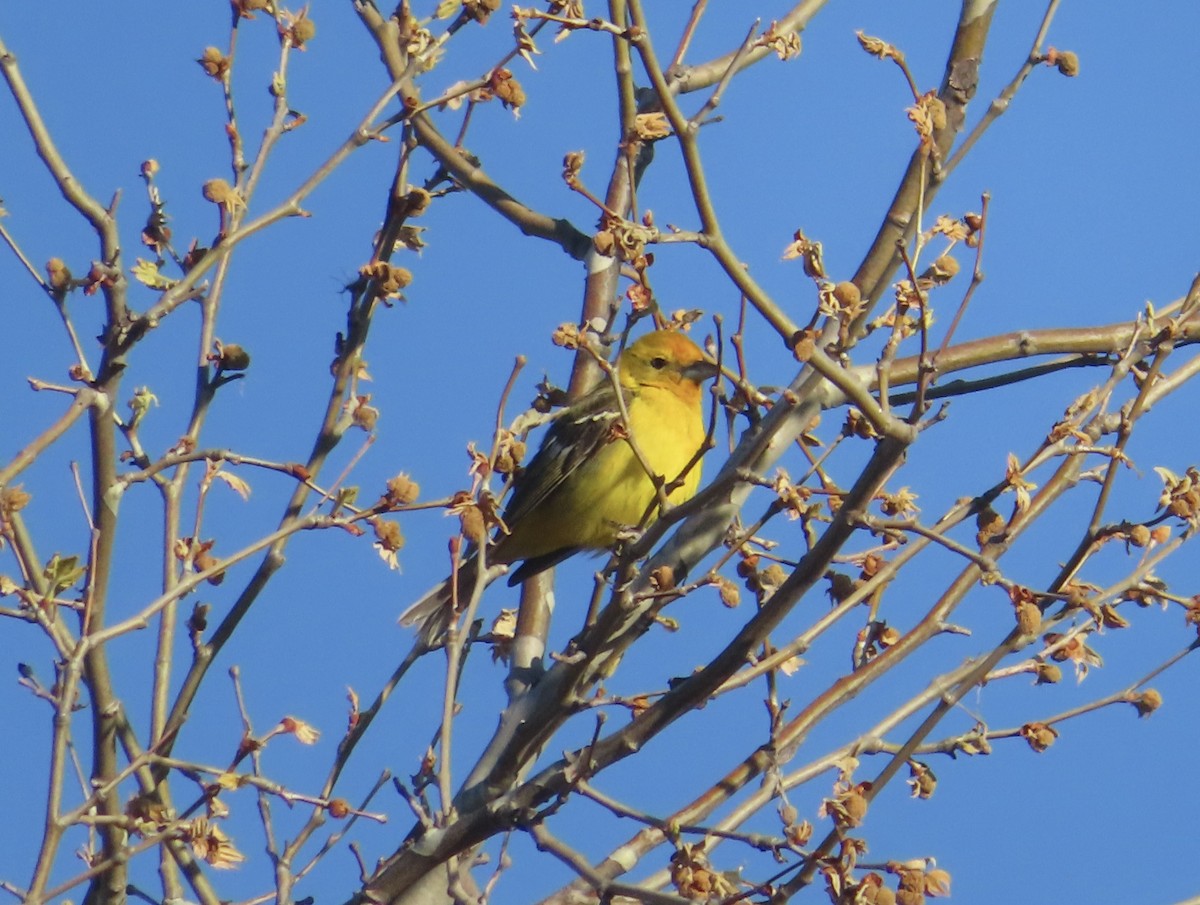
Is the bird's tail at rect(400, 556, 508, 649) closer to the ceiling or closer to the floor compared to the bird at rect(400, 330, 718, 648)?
closer to the floor

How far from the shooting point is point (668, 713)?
2.71 metres

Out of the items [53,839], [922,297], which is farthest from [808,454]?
[53,839]

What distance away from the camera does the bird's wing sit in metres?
4.82

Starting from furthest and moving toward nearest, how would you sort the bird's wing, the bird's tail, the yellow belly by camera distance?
the yellow belly → the bird's wing → the bird's tail

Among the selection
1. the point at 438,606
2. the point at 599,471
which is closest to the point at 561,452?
the point at 599,471

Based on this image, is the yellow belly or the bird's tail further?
the yellow belly

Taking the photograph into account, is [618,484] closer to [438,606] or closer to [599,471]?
[599,471]

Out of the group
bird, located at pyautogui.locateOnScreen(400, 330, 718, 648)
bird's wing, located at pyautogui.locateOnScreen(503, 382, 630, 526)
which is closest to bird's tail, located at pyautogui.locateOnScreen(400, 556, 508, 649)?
bird, located at pyautogui.locateOnScreen(400, 330, 718, 648)

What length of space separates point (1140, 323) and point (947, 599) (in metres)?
0.65

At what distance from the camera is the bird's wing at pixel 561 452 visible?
4.82 m

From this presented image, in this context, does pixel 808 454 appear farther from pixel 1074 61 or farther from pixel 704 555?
pixel 1074 61

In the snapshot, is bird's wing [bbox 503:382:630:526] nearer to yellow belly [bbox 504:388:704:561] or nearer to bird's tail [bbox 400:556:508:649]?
yellow belly [bbox 504:388:704:561]

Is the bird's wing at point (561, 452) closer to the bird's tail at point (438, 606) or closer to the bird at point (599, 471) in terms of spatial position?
the bird at point (599, 471)

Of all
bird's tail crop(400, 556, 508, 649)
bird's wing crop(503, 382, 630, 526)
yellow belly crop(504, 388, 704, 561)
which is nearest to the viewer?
bird's tail crop(400, 556, 508, 649)
